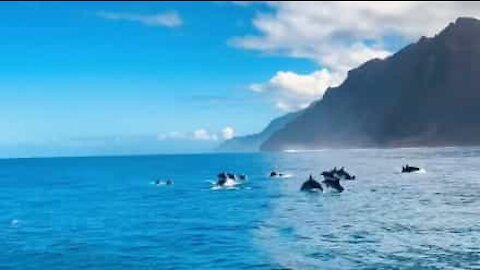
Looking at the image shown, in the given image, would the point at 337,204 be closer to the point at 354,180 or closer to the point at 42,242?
the point at 42,242

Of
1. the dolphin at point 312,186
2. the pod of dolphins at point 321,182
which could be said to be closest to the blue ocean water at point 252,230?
the dolphin at point 312,186

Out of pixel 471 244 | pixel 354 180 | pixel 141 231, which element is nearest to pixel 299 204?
pixel 141 231

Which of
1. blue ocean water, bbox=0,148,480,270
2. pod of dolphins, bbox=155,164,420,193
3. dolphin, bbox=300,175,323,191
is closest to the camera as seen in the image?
blue ocean water, bbox=0,148,480,270

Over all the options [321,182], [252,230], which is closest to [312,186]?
[321,182]

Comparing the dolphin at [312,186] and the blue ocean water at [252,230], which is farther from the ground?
the dolphin at [312,186]

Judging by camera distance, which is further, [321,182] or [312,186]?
[321,182]

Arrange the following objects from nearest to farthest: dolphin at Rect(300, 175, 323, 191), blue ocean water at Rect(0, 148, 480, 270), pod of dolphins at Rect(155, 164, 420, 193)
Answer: blue ocean water at Rect(0, 148, 480, 270) < dolphin at Rect(300, 175, 323, 191) < pod of dolphins at Rect(155, 164, 420, 193)

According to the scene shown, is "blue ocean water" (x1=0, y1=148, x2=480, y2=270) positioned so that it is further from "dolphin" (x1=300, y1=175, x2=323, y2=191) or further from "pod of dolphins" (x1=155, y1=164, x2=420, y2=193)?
"pod of dolphins" (x1=155, y1=164, x2=420, y2=193)

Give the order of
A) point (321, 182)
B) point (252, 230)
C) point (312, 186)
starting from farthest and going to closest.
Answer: point (321, 182) < point (312, 186) < point (252, 230)

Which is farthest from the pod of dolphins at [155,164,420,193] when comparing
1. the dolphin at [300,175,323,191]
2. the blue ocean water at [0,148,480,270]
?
the blue ocean water at [0,148,480,270]

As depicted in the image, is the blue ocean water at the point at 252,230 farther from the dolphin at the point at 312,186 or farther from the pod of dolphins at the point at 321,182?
the pod of dolphins at the point at 321,182

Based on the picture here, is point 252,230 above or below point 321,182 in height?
below

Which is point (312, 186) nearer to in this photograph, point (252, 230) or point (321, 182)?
point (321, 182)

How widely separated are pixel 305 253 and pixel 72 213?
4477 centimetres
